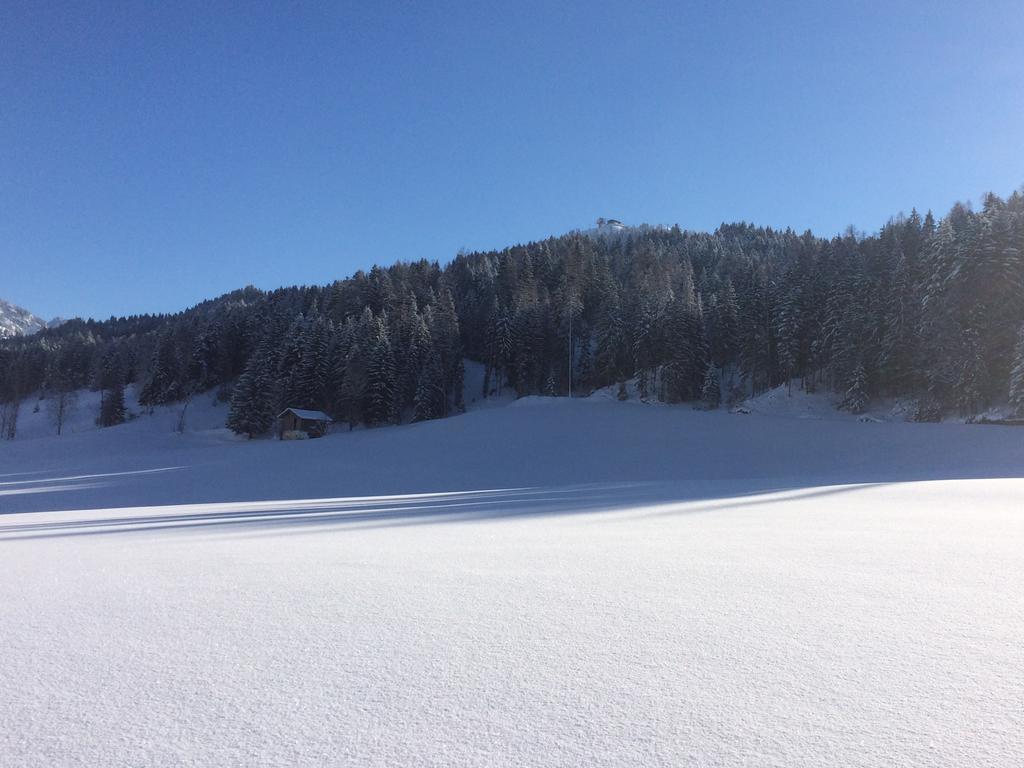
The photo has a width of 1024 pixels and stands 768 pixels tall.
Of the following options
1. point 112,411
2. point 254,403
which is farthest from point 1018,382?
point 112,411

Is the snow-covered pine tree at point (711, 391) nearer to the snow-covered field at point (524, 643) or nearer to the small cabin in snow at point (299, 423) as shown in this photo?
the small cabin in snow at point (299, 423)

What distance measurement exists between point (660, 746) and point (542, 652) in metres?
0.96

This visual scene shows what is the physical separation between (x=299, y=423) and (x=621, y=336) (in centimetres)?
3183

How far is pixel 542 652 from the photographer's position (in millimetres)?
2971

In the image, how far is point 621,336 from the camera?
5762cm

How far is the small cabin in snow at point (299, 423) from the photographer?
165ft

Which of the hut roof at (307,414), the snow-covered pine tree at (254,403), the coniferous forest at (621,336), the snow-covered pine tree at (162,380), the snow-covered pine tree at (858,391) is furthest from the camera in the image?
the snow-covered pine tree at (162,380)

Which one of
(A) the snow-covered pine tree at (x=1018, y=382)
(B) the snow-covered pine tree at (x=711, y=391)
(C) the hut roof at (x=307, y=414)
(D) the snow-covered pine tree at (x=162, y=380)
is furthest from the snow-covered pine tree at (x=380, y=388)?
(A) the snow-covered pine tree at (x=1018, y=382)

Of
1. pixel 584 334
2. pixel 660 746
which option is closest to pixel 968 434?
pixel 660 746

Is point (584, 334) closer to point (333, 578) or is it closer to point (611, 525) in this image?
point (611, 525)

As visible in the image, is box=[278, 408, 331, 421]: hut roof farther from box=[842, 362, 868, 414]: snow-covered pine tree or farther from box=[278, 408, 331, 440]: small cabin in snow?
box=[842, 362, 868, 414]: snow-covered pine tree

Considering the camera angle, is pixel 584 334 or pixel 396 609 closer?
pixel 396 609

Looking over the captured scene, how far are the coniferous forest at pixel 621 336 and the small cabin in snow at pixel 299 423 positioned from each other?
275 cm

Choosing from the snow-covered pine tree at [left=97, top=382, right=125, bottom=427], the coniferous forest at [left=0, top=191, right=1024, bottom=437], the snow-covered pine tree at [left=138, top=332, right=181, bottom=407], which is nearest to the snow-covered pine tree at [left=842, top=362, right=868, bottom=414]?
the coniferous forest at [left=0, top=191, right=1024, bottom=437]
